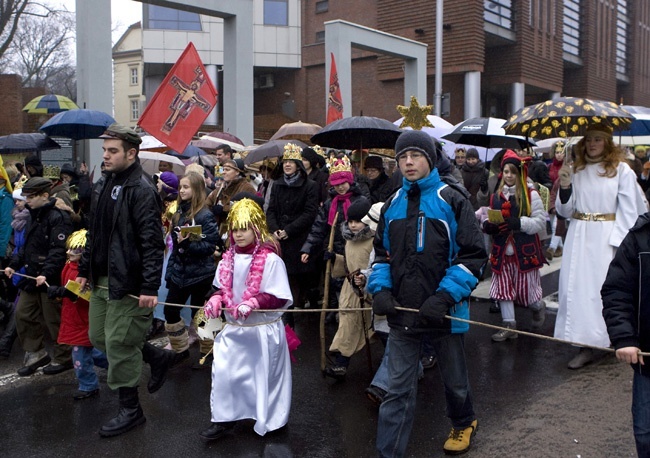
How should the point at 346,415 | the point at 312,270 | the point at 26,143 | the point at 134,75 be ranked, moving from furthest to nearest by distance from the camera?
1. the point at 134,75
2. the point at 26,143
3. the point at 312,270
4. the point at 346,415

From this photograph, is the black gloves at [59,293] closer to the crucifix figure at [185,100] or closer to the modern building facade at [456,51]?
the crucifix figure at [185,100]

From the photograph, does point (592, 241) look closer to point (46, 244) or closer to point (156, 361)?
point (156, 361)

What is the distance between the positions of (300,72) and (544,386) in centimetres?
3473

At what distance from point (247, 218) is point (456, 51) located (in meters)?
24.0

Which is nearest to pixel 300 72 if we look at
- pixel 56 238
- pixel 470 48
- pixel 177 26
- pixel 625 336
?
pixel 177 26

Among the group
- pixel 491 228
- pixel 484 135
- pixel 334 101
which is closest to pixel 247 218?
pixel 491 228

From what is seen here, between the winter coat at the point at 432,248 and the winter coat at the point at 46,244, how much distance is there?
3365 millimetres

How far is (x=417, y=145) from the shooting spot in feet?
13.4

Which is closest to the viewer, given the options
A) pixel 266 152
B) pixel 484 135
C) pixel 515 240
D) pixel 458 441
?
pixel 458 441

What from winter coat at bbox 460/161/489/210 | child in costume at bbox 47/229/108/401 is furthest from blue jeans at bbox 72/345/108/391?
winter coat at bbox 460/161/489/210

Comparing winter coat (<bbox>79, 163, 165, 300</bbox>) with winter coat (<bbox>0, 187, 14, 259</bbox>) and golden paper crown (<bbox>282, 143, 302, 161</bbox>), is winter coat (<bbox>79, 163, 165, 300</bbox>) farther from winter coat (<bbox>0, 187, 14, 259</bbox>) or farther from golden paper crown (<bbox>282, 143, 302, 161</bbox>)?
winter coat (<bbox>0, 187, 14, 259</bbox>)

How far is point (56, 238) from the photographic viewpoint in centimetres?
609

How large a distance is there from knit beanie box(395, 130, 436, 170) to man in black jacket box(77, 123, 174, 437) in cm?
185

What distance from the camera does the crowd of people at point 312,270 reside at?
400 cm
